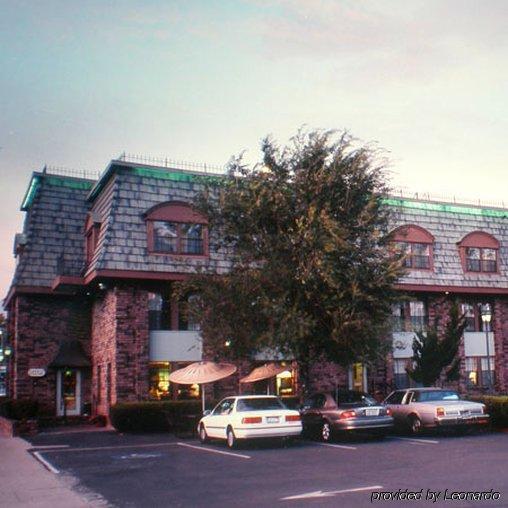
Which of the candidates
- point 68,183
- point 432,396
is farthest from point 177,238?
point 432,396

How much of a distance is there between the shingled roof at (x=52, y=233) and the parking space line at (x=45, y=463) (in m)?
11.8

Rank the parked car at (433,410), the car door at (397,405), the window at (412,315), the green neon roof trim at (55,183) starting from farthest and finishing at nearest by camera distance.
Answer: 1. the window at (412,315)
2. the green neon roof trim at (55,183)
3. the car door at (397,405)
4. the parked car at (433,410)

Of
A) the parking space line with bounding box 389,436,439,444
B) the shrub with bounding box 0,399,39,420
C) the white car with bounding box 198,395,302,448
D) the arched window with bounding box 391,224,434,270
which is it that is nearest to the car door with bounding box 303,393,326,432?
the white car with bounding box 198,395,302,448

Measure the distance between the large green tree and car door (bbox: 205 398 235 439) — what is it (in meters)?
2.47

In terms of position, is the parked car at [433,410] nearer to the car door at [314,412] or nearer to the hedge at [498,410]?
the hedge at [498,410]

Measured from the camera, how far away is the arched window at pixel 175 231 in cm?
2577

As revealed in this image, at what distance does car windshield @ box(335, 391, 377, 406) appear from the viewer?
19.2m

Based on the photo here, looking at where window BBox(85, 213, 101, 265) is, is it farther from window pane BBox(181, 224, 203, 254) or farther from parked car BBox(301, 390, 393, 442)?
parked car BBox(301, 390, 393, 442)

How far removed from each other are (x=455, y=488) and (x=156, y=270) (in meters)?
16.4

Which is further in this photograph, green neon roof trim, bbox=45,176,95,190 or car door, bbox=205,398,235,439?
green neon roof trim, bbox=45,176,95,190

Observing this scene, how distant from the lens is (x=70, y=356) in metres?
28.0

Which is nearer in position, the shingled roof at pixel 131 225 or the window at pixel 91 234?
the shingled roof at pixel 131 225

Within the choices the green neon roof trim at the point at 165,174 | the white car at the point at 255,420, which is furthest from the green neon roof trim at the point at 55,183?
the white car at the point at 255,420

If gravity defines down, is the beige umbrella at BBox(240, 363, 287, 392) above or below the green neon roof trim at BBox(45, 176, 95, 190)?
below
